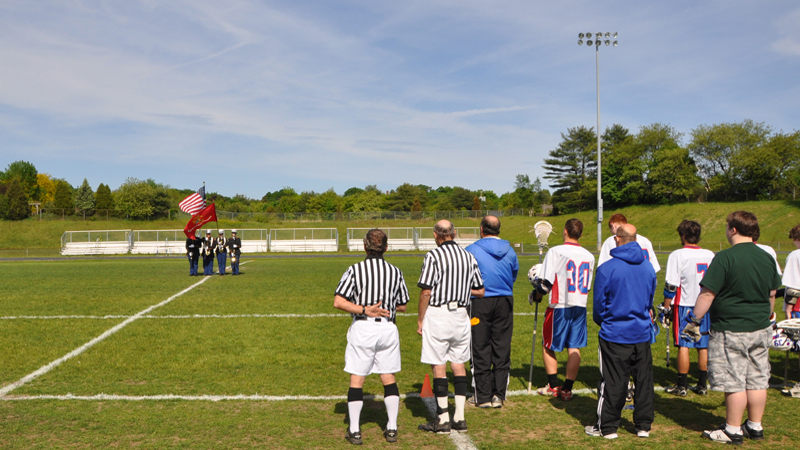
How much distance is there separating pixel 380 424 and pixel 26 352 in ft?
21.6

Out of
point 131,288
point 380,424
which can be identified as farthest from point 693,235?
point 131,288

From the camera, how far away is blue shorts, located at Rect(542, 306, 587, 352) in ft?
20.5

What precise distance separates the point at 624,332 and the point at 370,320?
245 cm

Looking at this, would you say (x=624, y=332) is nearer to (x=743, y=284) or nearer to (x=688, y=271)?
(x=743, y=284)

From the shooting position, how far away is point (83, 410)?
19.3ft

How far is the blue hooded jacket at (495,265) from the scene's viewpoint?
19.7 feet

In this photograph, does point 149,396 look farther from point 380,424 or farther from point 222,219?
point 222,219

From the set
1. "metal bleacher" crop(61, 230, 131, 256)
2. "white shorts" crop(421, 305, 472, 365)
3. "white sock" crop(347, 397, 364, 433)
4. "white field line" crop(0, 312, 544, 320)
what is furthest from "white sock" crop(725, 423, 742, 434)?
"metal bleacher" crop(61, 230, 131, 256)

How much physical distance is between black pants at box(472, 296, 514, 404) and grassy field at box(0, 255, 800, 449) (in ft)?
0.86

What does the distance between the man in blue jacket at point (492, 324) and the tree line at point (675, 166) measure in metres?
66.6

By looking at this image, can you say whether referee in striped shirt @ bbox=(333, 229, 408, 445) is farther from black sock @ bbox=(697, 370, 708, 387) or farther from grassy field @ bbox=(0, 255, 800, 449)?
black sock @ bbox=(697, 370, 708, 387)

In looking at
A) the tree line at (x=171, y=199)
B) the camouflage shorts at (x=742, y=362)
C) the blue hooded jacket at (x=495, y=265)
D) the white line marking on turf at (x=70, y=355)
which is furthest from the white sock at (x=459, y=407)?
the tree line at (x=171, y=199)

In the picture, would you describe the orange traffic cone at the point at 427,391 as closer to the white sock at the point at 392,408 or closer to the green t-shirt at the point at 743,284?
the white sock at the point at 392,408

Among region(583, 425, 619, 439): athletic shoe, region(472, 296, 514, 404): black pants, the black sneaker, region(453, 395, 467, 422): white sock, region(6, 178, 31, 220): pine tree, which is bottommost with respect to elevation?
the black sneaker
